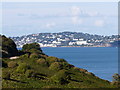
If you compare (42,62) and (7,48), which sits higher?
(7,48)

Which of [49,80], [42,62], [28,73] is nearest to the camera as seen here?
[49,80]

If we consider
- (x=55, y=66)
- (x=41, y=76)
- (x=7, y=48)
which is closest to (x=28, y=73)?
(x=41, y=76)

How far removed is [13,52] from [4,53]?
525cm

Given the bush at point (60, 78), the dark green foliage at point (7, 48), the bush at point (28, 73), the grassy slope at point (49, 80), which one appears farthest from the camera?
the dark green foliage at point (7, 48)

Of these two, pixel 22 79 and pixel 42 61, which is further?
pixel 42 61

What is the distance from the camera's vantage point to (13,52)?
6875 cm

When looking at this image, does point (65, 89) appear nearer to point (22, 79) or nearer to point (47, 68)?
point (22, 79)

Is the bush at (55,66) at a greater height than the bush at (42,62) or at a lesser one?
lesser

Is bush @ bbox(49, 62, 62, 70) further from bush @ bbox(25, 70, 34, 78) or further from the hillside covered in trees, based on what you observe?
bush @ bbox(25, 70, 34, 78)

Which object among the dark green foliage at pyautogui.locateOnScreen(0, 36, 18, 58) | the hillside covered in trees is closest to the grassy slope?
the hillside covered in trees

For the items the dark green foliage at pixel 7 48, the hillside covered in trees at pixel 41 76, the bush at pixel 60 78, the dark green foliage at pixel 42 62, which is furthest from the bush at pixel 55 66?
the dark green foliage at pixel 7 48

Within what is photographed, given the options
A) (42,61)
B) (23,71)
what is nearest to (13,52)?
(42,61)

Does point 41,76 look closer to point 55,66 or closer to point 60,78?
point 60,78

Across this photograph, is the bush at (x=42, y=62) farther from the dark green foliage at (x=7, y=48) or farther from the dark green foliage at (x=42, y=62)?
the dark green foliage at (x=7, y=48)
